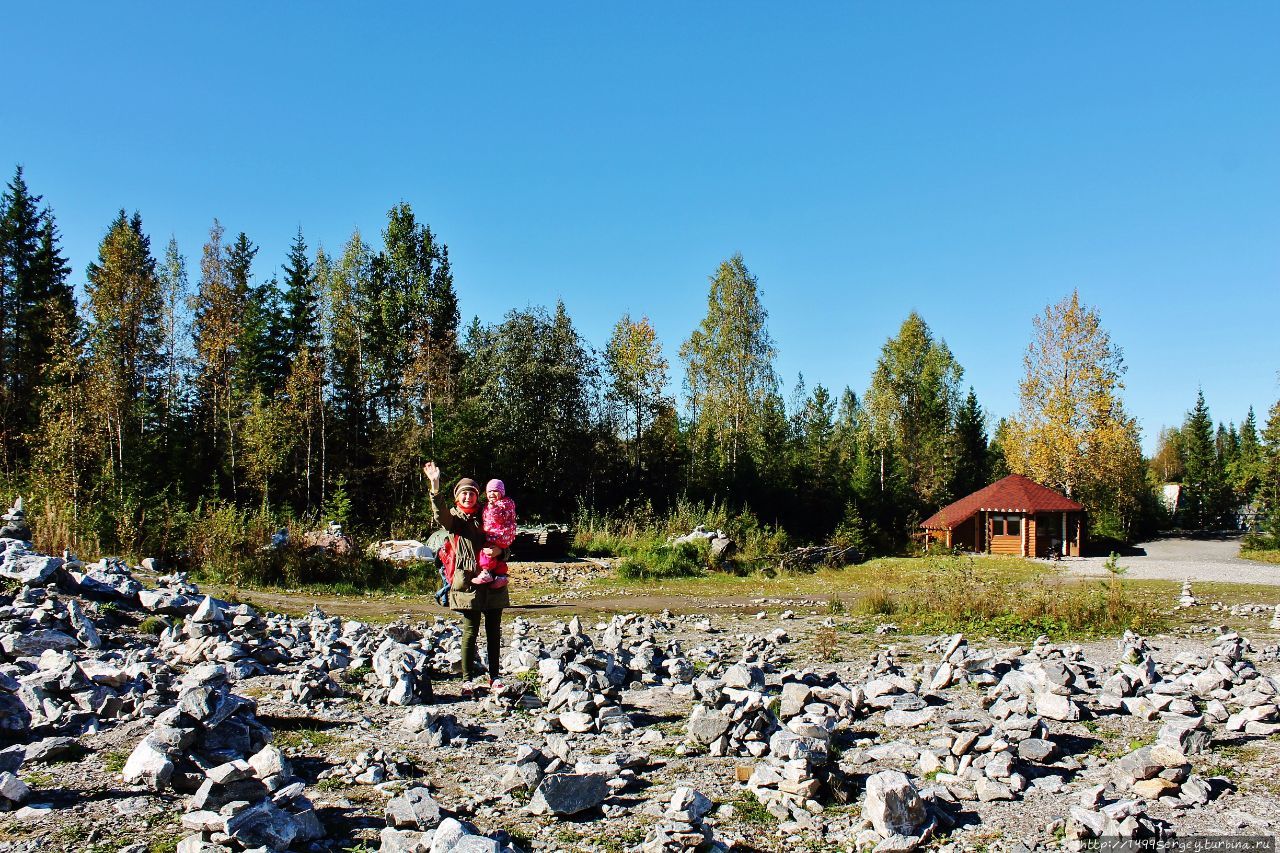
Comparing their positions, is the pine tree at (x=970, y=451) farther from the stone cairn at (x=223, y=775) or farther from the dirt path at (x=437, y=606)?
the stone cairn at (x=223, y=775)

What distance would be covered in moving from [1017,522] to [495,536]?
1196 inches

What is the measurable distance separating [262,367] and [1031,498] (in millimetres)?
32735

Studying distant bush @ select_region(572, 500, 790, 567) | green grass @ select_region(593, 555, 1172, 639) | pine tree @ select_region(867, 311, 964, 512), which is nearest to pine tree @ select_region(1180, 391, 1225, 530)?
pine tree @ select_region(867, 311, 964, 512)

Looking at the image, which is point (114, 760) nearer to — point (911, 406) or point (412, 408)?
point (412, 408)

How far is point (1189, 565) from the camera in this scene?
2592cm

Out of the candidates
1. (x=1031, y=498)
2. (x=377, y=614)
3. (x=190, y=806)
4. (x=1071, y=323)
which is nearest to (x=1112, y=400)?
(x=1071, y=323)

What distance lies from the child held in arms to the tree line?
14.2m

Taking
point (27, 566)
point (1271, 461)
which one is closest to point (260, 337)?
point (27, 566)

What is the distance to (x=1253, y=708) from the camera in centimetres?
557

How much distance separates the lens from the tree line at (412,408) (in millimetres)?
25672

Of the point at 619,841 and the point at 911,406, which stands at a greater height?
the point at 911,406

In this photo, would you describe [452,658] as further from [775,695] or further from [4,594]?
[4,594]

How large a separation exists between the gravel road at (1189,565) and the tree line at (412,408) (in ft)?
12.4

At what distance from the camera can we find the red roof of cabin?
3152 centimetres
